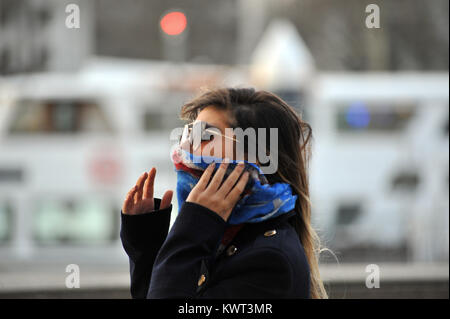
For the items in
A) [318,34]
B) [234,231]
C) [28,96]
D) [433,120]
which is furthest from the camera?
[318,34]

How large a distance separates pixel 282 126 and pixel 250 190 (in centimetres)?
26

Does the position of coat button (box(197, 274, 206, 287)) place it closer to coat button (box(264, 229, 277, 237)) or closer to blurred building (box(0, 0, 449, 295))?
coat button (box(264, 229, 277, 237))

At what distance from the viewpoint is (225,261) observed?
1681mm

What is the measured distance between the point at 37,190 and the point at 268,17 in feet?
73.0

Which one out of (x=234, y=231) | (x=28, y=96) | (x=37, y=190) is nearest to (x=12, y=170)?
(x=37, y=190)

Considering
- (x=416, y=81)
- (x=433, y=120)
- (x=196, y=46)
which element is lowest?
(x=433, y=120)

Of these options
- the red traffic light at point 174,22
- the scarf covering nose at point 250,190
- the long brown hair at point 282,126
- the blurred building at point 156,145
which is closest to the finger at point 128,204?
the scarf covering nose at point 250,190

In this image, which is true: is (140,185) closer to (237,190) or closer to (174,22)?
(237,190)

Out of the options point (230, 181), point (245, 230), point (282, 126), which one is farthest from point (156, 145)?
point (230, 181)

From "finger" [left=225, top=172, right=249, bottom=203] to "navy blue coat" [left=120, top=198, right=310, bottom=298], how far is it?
6 centimetres

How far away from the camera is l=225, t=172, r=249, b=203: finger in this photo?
5.29 feet

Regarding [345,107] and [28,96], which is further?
[345,107]
